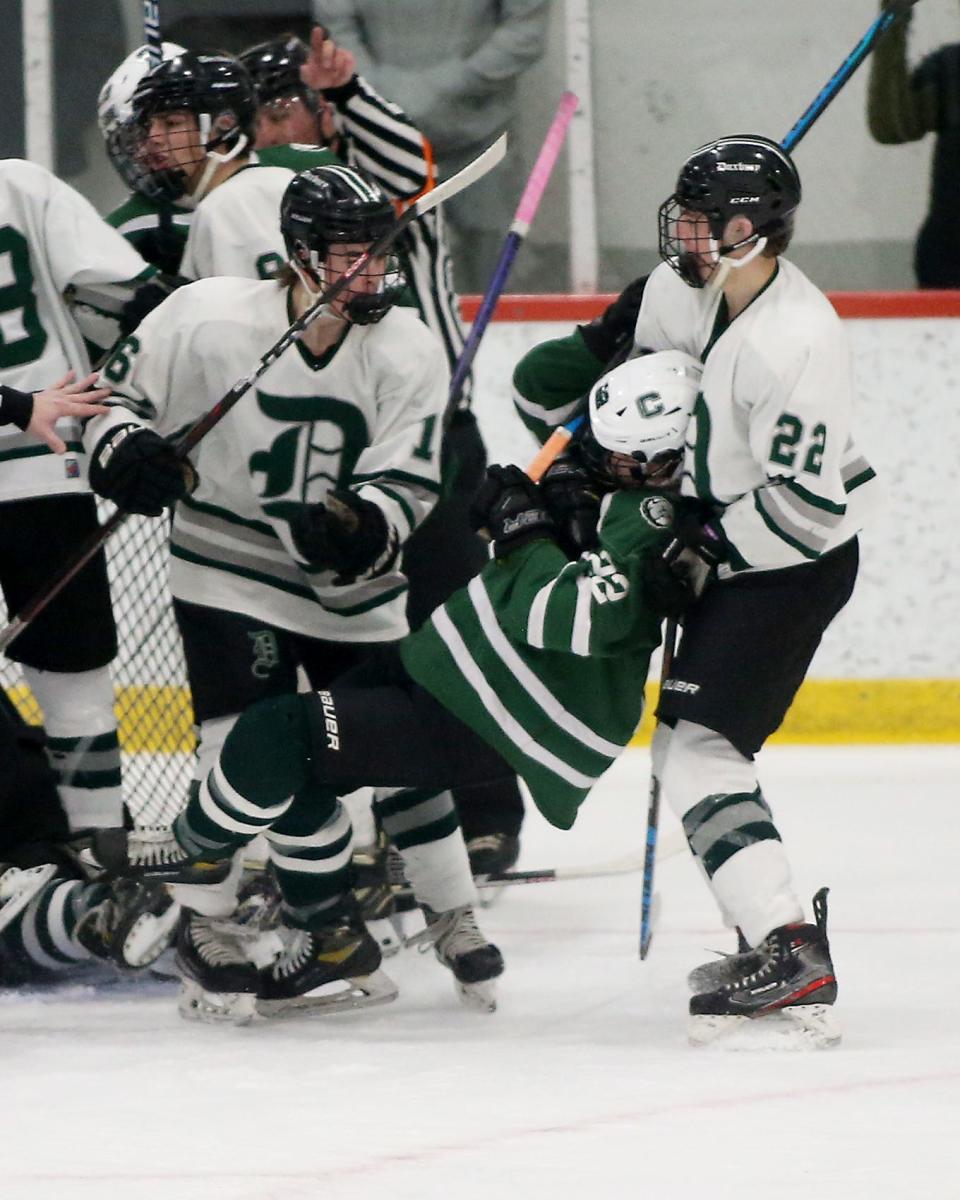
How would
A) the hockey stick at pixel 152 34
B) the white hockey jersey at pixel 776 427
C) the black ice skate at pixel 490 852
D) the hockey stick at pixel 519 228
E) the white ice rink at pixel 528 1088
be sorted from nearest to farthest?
the white ice rink at pixel 528 1088 → the white hockey jersey at pixel 776 427 → the hockey stick at pixel 519 228 → the hockey stick at pixel 152 34 → the black ice skate at pixel 490 852

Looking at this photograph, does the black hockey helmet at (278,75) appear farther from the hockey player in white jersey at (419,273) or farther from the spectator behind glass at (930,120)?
the spectator behind glass at (930,120)

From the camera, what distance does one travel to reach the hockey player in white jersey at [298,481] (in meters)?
2.62

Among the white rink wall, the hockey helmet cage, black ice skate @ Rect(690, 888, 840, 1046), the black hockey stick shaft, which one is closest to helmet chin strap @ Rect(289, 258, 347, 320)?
the hockey helmet cage

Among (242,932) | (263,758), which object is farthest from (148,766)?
(263,758)

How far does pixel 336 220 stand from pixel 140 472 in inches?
14.5

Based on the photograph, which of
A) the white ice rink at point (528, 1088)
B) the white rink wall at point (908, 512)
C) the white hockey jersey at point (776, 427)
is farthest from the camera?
the white rink wall at point (908, 512)

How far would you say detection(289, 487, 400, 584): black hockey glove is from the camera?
8.45 ft

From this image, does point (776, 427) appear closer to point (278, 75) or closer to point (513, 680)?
point (513, 680)

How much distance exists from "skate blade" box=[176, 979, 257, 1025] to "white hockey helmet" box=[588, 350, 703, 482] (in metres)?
0.77

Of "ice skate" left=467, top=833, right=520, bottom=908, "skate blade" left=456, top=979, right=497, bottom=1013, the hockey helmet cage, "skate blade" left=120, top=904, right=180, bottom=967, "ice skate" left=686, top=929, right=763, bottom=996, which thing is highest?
the hockey helmet cage

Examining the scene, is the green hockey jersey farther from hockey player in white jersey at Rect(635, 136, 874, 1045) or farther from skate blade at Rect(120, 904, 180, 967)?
skate blade at Rect(120, 904, 180, 967)

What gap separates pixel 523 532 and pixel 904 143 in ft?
8.50

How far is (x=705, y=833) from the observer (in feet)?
8.09

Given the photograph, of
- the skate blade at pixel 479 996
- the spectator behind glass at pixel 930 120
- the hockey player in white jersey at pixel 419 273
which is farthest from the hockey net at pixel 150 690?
the spectator behind glass at pixel 930 120
